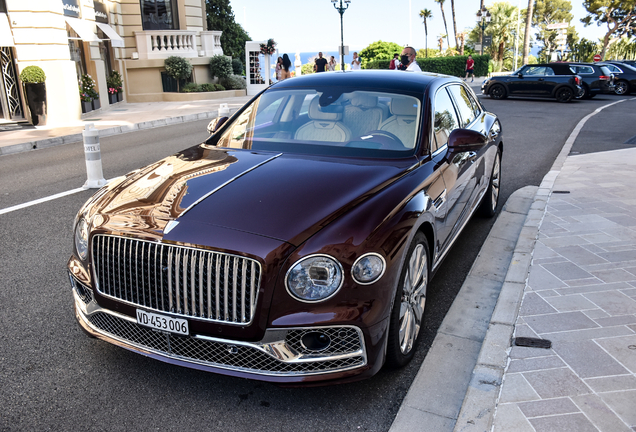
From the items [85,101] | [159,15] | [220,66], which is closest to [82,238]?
[85,101]

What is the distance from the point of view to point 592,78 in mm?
23891

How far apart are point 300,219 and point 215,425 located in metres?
1.08

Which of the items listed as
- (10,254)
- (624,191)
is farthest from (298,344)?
(624,191)

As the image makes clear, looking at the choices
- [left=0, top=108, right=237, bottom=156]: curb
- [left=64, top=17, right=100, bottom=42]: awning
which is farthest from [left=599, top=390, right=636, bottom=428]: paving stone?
[left=64, top=17, right=100, bottom=42]: awning

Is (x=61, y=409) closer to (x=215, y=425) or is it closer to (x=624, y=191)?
(x=215, y=425)

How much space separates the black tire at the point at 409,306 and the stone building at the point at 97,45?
15.4m

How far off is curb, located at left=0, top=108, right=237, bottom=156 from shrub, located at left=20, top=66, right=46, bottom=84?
2.39 meters

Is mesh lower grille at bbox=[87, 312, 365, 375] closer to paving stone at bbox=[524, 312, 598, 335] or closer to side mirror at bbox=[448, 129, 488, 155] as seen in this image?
paving stone at bbox=[524, 312, 598, 335]

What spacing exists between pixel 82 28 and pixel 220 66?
8.87 m

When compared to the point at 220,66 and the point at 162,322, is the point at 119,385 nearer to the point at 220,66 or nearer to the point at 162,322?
the point at 162,322

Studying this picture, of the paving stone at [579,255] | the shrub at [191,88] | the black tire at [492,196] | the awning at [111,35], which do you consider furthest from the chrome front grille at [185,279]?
the shrub at [191,88]

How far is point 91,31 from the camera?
66.1 feet

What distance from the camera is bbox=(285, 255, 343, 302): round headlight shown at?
2.59 meters

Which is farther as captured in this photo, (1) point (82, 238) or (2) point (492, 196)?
(2) point (492, 196)
